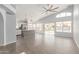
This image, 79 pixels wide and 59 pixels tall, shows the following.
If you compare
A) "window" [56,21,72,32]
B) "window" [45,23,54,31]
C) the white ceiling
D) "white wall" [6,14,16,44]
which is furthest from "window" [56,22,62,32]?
"white wall" [6,14,16,44]

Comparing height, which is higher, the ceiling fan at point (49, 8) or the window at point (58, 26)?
the ceiling fan at point (49, 8)

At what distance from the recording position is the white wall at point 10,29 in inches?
124

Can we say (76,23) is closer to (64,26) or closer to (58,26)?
(64,26)

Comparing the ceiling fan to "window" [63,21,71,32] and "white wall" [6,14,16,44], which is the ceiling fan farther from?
"white wall" [6,14,16,44]

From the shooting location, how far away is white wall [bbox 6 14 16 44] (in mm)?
3145

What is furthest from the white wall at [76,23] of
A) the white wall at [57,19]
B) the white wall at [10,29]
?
the white wall at [10,29]

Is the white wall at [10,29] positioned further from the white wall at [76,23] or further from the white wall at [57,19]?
the white wall at [76,23]

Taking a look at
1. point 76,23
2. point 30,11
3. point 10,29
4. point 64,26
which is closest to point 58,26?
point 64,26

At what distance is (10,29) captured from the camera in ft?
10.4

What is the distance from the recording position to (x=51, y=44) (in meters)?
3.12
